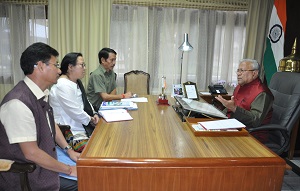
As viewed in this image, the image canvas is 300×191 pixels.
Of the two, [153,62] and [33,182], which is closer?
[33,182]

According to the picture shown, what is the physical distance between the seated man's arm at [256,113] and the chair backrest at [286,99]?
0.78 ft

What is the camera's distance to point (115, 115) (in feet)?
5.77

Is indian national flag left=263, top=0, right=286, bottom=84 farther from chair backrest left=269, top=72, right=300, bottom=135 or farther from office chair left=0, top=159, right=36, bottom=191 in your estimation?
office chair left=0, top=159, right=36, bottom=191

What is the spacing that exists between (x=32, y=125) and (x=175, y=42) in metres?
2.97

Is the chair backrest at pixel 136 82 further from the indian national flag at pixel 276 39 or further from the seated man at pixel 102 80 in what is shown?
the indian national flag at pixel 276 39

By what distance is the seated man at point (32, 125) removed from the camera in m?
1.08

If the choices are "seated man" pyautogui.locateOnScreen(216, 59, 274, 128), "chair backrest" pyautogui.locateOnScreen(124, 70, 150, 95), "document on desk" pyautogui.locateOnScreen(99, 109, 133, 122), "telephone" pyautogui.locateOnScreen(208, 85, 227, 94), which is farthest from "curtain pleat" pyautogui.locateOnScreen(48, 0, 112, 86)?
"seated man" pyautogui.locateOnScreen(216, 59, 274, 128)

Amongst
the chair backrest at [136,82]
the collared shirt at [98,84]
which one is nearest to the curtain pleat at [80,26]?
the chair backrest at [136,82]

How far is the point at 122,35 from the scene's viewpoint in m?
3.65

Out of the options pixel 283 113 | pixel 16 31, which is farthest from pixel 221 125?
pixel 16 31

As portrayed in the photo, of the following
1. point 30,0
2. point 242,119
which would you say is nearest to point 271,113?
point 242,119

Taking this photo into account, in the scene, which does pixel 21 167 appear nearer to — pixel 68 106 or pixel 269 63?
pixel 68 106

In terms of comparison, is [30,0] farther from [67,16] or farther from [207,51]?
[207,51]

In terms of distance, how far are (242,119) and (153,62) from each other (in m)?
2.16
